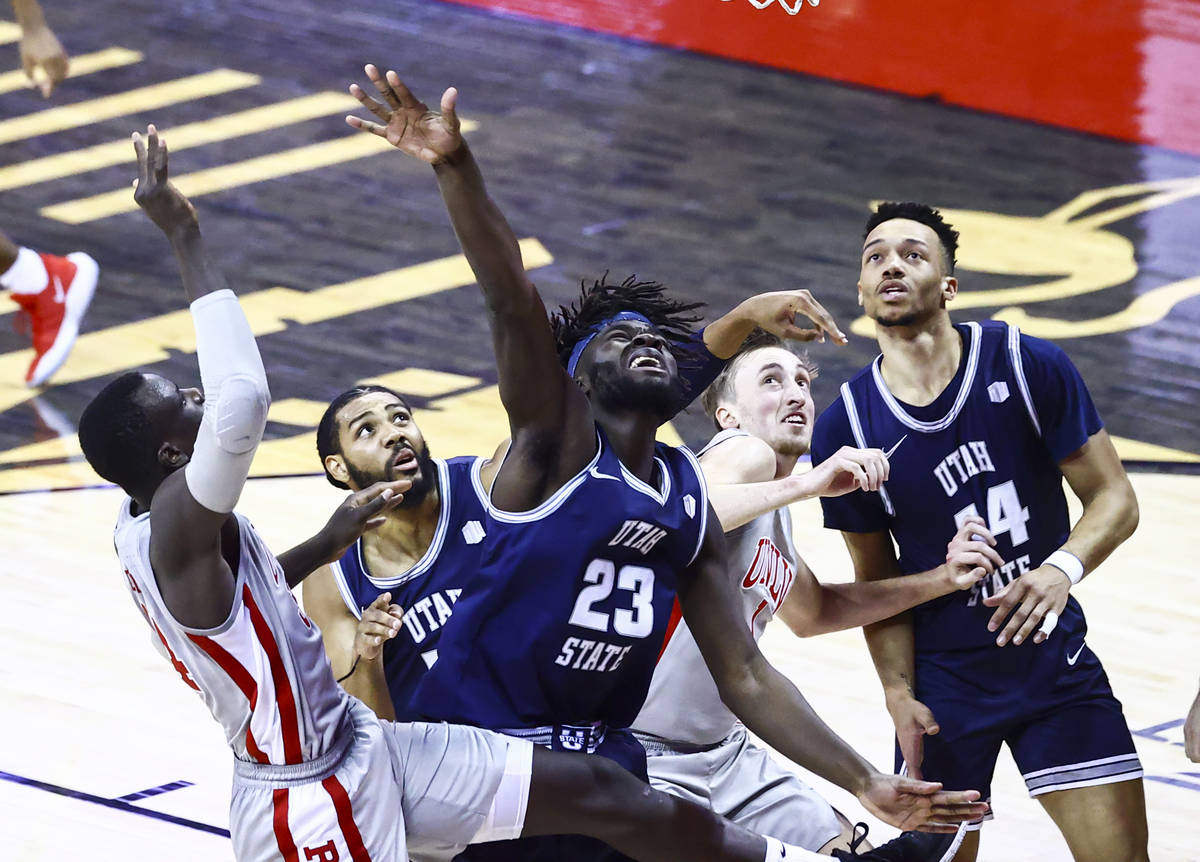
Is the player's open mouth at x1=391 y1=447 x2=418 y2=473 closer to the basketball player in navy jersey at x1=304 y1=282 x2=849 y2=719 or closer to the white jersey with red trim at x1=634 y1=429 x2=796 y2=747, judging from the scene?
the basketball player in navy jersey at x1=304 y1=282 x2=849 y2=719

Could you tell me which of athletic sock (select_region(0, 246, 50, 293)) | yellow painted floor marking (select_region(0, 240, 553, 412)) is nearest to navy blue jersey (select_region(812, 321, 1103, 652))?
yellow painted floor marking (select_region(0, 240, 553, 412))

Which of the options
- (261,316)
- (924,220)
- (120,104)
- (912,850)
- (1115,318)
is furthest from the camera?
(120,104)

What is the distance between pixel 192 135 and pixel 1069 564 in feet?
28.2

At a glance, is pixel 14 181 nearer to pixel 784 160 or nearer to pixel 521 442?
pixel 784 160

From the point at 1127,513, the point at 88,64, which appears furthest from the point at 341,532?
the point at 88,64

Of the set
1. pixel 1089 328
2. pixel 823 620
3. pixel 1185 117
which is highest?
pixel 1185 117

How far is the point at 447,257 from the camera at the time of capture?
11.0 metres

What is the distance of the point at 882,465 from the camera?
4504 millimetres

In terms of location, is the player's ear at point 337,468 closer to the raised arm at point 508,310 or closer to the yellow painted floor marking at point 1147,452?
the raised arm at point 508,310

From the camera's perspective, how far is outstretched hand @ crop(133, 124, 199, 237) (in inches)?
144

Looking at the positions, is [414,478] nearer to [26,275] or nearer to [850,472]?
[850,472]

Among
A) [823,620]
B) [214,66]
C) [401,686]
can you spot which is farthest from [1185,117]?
[401,686]

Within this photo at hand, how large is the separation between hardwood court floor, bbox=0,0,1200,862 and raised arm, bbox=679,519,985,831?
5.38 feet

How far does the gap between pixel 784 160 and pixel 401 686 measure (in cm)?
809
